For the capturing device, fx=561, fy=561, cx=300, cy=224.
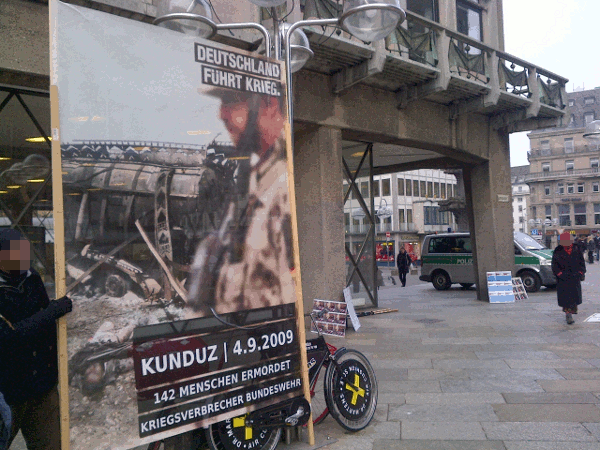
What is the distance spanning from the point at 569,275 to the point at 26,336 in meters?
9.97

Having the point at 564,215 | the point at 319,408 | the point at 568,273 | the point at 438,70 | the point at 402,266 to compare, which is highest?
the point at 438,70

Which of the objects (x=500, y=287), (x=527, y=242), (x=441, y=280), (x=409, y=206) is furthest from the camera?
(x=409, y=206)

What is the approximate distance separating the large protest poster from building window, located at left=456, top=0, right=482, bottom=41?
12.3 meters

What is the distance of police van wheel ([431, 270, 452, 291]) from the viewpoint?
20219 mm

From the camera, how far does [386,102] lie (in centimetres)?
1227

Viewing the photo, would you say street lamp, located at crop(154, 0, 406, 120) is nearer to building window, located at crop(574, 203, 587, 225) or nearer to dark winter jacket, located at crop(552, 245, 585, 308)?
dark winter jacket, located at crop(552, 245, 585, 308)

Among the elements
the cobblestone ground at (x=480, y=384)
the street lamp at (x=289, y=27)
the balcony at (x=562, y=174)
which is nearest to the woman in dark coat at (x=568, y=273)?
the cobblestone ground at (x=480, y=384)

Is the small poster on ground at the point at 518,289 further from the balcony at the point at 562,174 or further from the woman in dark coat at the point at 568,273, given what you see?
the balcony at the point at 562,174

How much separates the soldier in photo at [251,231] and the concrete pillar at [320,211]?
248 inches

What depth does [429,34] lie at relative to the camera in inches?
458

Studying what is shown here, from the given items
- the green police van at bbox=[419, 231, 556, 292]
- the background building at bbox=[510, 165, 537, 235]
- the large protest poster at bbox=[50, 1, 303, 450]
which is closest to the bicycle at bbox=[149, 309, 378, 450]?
the large protest poster at bbox=[50, 1, 303, 450]

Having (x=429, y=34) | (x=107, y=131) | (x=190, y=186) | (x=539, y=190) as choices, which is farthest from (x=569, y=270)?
(x=539, y=190)

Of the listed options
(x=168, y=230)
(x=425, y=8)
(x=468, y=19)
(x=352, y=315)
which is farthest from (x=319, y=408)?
(x=468, y=19)

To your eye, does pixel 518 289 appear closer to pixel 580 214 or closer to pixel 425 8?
pixel 425 8
